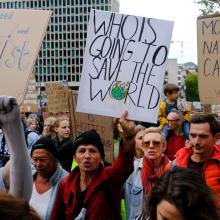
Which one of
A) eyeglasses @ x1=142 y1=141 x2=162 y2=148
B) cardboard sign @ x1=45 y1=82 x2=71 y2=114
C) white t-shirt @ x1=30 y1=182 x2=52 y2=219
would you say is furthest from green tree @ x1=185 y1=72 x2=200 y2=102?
white t-shirt @ x1=30 y1=182 x2=52 y2=219

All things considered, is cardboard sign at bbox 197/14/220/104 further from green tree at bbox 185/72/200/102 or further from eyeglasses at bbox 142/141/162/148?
green tree at bbox 185/72/200/102

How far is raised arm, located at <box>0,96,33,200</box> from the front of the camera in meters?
2.42

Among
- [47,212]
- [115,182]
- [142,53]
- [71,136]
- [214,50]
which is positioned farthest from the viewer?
[71,136]

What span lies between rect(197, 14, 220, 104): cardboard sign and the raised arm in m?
2.95

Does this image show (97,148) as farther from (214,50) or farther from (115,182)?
(214,50)

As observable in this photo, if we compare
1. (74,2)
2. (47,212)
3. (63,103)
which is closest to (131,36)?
(47,212)

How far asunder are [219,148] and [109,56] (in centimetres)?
122

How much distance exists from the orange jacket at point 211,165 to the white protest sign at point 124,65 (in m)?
0.58

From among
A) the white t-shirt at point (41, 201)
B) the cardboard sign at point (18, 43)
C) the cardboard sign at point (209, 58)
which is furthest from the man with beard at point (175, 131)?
the white t-shirt at point (41, 201)

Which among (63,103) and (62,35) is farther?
(62,35)

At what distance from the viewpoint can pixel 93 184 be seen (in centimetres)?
352

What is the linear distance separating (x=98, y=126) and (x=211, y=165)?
2.11 m

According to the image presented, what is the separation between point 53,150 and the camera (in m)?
4.04

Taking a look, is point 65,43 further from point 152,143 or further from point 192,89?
point 152,143
